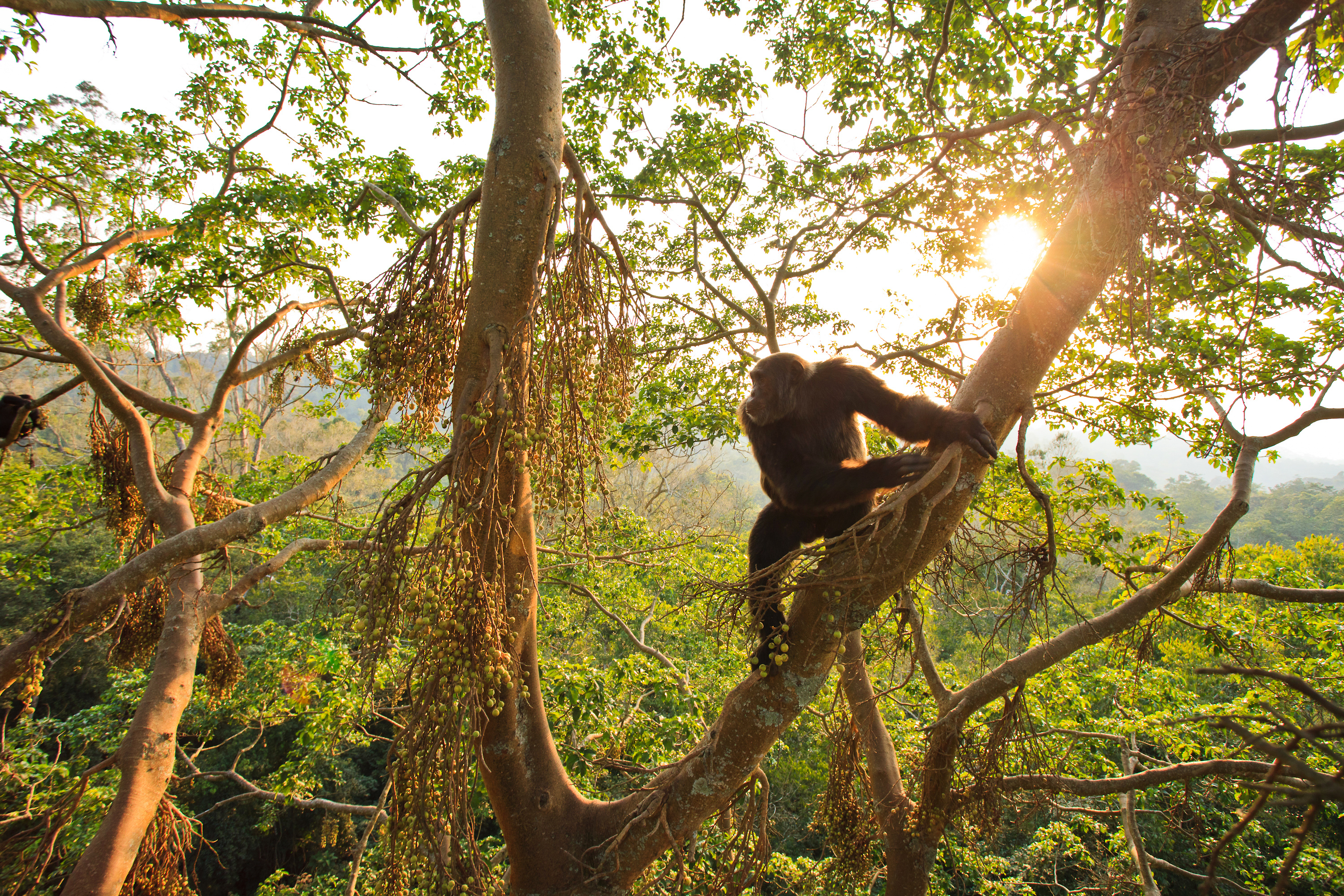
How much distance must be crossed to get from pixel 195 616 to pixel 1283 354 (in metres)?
9.53

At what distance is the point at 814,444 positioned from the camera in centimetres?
361

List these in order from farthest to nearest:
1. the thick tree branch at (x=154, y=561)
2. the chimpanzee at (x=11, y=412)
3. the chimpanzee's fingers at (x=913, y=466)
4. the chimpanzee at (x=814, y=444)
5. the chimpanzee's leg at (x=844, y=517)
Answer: the chimpanzee at (x=11, y=412) → the chimpanzee's leg at (x=844, y=517) → the chimpanzee at (x=814, y=444) → the thick tree branch at (x=154, y=561) → the chimpanzee's fingers at (x=913, y=466)

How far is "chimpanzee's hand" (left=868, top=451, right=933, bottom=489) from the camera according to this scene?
2.60 m

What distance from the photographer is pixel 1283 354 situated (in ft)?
16.7

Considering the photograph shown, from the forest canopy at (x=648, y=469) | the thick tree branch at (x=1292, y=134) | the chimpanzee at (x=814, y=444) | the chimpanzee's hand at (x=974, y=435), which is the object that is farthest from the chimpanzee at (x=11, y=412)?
the thick tree branch at (x=1292, y=134)

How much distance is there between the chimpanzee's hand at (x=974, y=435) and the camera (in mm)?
2398

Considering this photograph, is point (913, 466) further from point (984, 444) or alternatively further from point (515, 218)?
point (515, 218)

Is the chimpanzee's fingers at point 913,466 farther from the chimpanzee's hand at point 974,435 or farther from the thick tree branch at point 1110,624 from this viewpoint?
the thick tree branch at point 1110,624

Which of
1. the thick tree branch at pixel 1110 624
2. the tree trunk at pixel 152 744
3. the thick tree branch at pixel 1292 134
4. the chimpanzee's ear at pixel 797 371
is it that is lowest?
the tree trunk at pixel 152 744

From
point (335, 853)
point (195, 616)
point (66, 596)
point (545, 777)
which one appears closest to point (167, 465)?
point (195, 616)

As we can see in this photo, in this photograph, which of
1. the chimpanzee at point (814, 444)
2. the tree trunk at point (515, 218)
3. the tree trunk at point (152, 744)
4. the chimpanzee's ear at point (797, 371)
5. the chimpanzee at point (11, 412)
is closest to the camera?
the tree trunk at point (515, 218)

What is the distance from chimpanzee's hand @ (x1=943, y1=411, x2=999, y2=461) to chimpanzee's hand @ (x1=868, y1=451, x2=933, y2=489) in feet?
0.59

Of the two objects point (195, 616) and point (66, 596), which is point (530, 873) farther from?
point (195, 616)

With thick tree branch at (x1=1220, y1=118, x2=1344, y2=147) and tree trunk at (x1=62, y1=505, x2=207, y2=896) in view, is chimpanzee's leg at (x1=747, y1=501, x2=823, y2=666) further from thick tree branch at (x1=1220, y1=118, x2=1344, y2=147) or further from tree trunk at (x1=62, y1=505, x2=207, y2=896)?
tree trunk at (x1=62, y1=505, x2=207, y2=896)
